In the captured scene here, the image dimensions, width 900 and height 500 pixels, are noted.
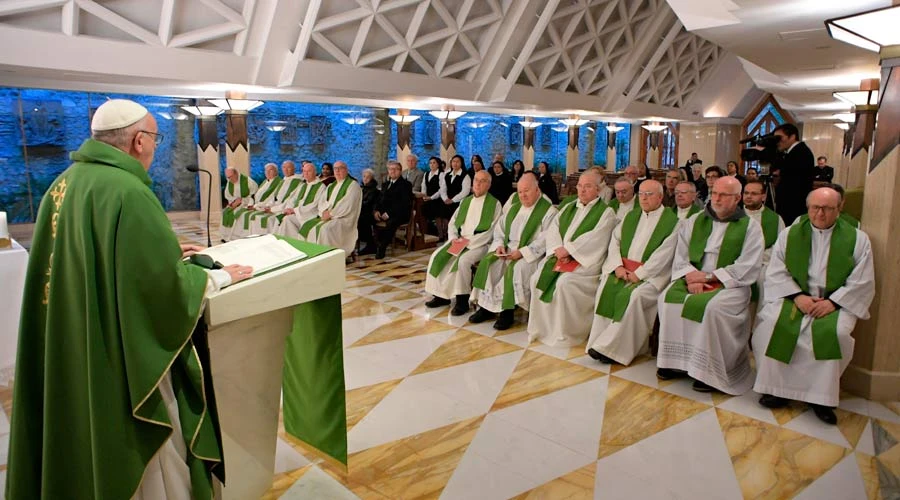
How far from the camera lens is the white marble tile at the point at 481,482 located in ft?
10.1

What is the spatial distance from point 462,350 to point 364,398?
4.02ft

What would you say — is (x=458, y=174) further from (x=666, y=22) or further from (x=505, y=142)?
(x=505, y=142)

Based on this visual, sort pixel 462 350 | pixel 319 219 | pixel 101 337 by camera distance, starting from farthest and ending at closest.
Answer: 1. pixel 319 219
2. pixel 462 350
3. pixel 101 337

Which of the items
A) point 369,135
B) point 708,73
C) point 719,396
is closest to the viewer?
point 719,396

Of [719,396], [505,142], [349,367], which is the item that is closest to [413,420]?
[349,367]

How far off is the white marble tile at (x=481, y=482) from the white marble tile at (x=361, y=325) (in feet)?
7.56

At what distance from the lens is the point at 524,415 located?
397 cm

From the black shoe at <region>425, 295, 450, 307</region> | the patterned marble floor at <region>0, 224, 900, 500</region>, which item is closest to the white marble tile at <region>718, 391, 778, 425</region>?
the patterned marble floor at <region>0, 224, 900, 500</region>

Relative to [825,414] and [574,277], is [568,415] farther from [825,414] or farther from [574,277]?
[574,277]

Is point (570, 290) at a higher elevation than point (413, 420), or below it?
higher

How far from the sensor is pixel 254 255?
2.59 m

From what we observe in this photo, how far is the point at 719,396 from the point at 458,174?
6.71 m

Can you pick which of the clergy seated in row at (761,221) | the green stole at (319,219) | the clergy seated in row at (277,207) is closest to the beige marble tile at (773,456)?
the clergy seated in row at (761,221)

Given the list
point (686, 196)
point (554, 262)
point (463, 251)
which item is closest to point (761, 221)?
point (686, 196)
